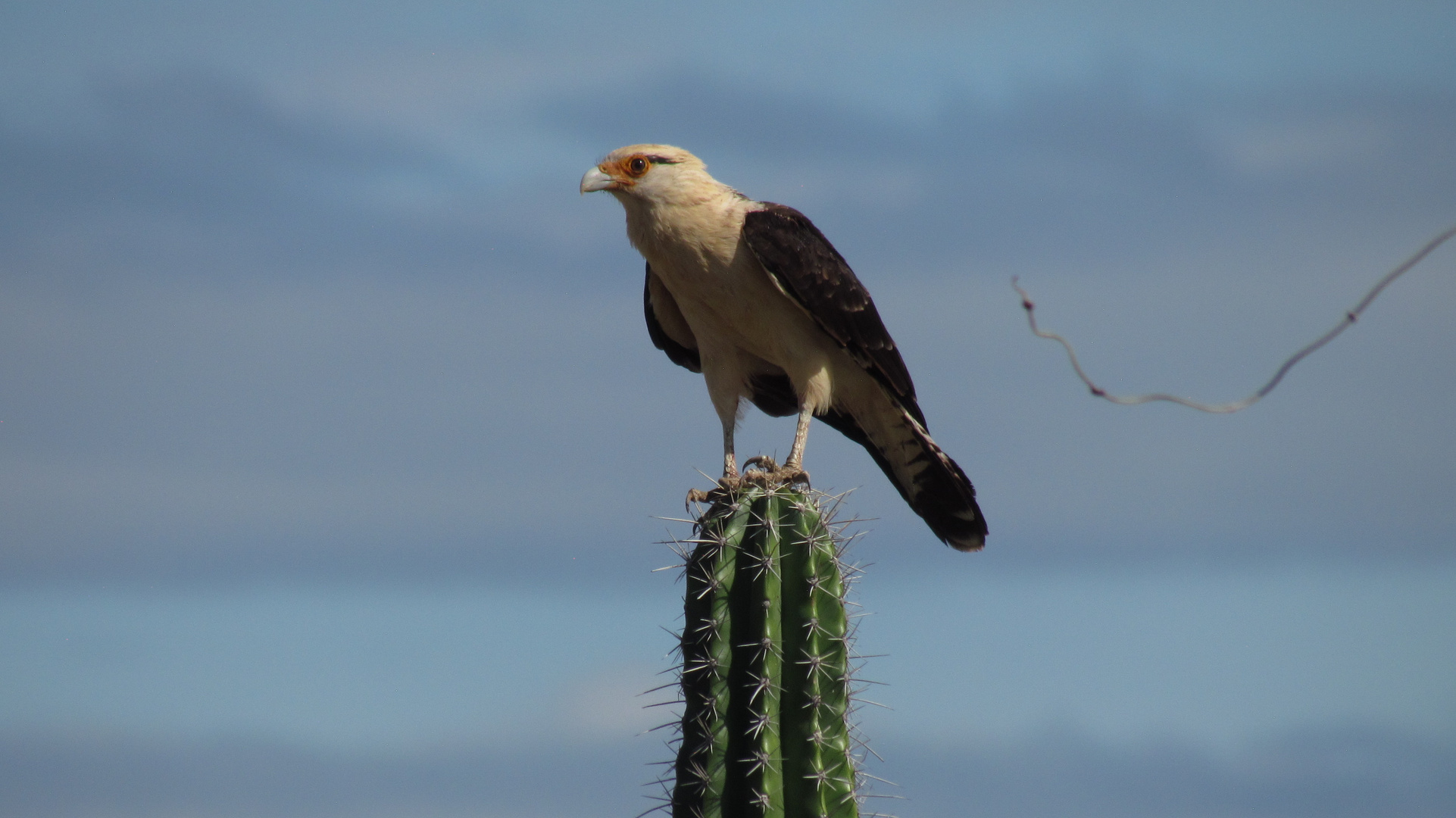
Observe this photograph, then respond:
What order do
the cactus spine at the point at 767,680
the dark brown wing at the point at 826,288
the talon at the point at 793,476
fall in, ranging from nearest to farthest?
1. the cactus spine at the point at 767,680
2. the talon at the point at 793,476
3. the dark brown wing at the point at 826,288

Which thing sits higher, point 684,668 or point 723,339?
point 723,339

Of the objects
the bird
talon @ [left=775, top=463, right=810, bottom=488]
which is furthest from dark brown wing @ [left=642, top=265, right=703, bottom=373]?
talon @ [left=775, top=463, right=810, bottom=488]

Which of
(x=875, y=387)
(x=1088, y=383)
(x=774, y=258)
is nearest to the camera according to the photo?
(x=1088, y=383)

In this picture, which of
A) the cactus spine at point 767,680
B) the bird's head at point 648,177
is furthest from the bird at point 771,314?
the cactus spine at point 767,680

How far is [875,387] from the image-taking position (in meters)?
7.20

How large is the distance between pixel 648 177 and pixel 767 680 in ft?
10.6

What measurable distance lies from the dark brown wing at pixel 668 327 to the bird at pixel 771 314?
0.13 ft

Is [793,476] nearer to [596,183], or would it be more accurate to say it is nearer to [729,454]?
[729,454]

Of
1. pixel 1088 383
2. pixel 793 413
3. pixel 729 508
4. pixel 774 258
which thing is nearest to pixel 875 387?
pixel 793 413

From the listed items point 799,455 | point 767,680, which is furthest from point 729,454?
point 767,680

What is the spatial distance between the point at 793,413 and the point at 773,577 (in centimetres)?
288

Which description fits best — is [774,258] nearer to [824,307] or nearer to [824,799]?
[824,307]

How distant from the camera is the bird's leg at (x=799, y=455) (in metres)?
6.18

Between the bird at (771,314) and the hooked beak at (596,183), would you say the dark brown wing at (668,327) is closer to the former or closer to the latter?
the bird at (771,314)
